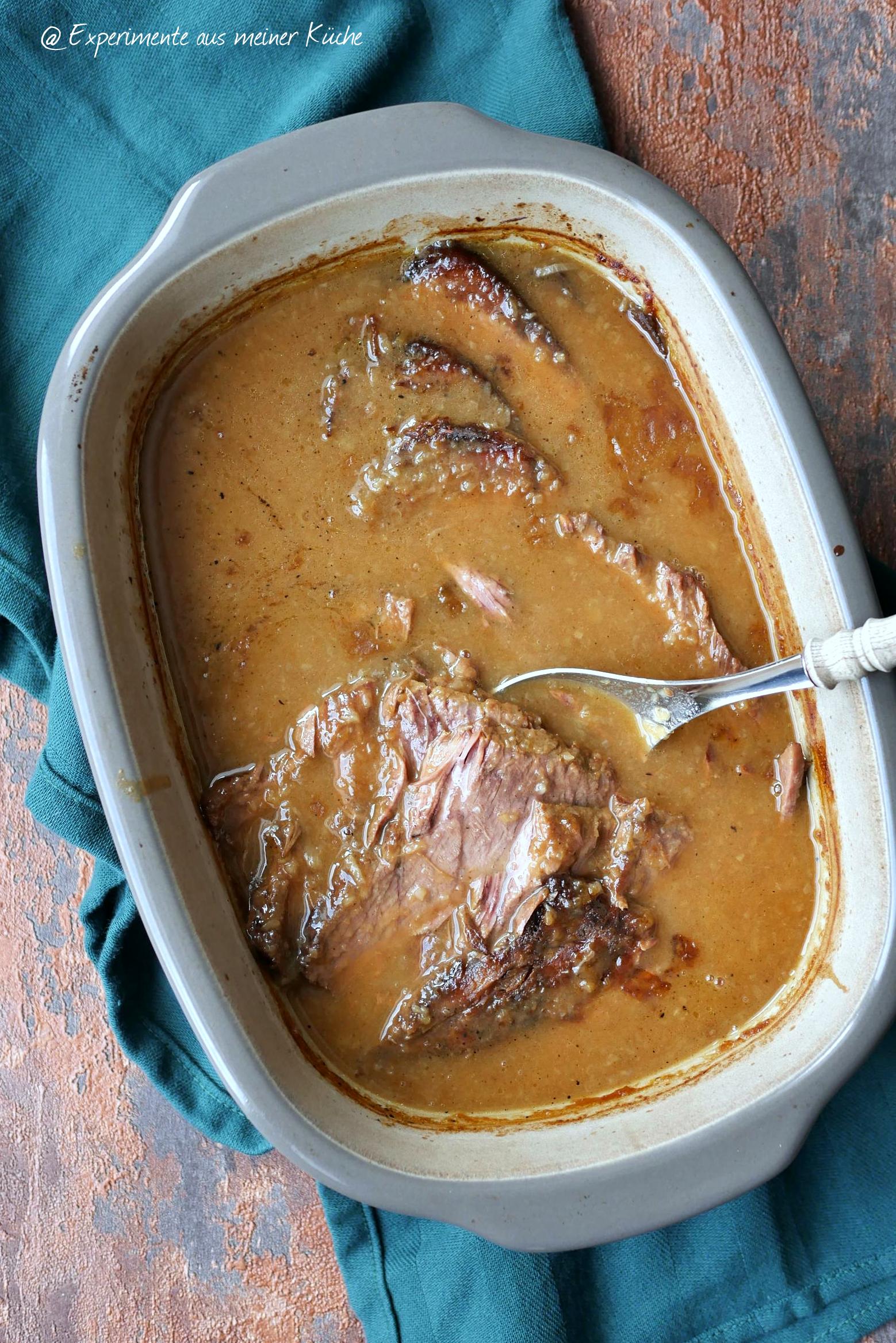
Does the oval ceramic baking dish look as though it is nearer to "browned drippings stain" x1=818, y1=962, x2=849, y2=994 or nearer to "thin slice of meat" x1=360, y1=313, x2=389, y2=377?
"browned drippings stain" x1=818, y1=962, x2=849, y2=994

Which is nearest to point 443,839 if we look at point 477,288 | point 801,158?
point 477,288

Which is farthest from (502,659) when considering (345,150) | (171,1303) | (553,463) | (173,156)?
(171,1303)

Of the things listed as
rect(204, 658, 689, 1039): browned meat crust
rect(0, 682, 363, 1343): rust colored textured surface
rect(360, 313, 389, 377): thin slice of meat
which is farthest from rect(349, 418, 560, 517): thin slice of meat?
rect(0, 682, 363, 1343): rust colored textured surface

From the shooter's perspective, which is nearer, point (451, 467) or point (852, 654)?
point (852, 654)

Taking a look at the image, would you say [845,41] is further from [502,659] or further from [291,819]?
[291,819]

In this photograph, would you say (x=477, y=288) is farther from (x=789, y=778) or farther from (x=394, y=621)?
(x=789, y=778)

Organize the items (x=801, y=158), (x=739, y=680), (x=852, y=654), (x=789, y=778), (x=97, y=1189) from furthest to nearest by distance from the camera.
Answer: (x=97, y=1189) < (x=801, y=158) < (x=789, y=778) < (x=739, y=680) < (x=852, y=654)
